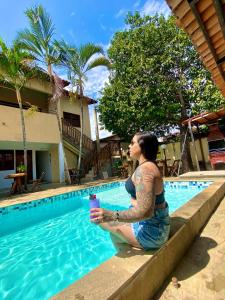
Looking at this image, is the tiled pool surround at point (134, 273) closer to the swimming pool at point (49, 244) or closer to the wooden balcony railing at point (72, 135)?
the swimming pool at point (49, 244)

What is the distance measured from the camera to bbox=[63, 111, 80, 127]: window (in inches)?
615

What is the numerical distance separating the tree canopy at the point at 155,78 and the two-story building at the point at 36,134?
3808mm

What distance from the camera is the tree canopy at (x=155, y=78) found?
37.7ft

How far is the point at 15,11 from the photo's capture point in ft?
33.9

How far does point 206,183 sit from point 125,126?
6064 mm

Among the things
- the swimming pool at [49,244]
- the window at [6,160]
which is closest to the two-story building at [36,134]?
the window at [6,160]

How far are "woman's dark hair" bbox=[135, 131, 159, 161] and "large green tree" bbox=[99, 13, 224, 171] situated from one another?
9.75 meters

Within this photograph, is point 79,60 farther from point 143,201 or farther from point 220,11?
point 143,201

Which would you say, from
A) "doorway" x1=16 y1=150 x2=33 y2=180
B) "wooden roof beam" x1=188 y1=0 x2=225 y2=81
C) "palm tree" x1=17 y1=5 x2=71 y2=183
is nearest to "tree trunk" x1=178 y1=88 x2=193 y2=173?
"palm tree" x1=17 y1=5 x2=71 y2=183

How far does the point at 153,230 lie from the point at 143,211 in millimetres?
364

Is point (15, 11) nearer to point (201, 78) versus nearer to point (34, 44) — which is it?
point (34, 44)

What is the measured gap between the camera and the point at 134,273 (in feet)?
5.22

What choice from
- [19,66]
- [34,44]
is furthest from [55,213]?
[34,44]

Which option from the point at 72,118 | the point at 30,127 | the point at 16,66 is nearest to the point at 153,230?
the point at 16,66
